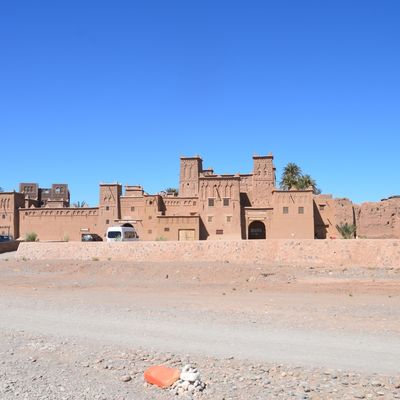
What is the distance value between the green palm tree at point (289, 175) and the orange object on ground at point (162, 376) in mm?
55910

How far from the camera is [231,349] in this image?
1162 cm

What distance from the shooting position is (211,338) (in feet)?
42.2

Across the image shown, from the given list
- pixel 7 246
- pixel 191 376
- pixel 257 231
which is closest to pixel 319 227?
pixel 257 231

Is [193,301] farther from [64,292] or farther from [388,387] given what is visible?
[388,387]

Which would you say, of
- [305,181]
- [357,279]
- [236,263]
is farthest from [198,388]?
[305,181]

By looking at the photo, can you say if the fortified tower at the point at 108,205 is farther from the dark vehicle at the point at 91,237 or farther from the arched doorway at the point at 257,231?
the arched doorway at the point at 257,231

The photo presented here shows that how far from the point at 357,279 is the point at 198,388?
19.8 meters

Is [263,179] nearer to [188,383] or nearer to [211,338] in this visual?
[211,338]

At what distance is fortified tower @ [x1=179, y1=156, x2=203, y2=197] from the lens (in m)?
58.0

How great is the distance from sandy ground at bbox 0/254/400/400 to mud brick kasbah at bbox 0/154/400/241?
64.5 feet

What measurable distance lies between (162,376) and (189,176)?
4935cm

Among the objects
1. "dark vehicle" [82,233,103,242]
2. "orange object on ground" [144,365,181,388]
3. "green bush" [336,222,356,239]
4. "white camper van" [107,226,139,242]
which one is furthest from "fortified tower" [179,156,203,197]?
"orange object on ground" [144,365,181,388]

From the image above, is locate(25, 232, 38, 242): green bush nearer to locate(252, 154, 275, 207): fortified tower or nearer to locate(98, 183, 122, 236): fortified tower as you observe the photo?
locate(98, 183, 122, 236): fortified tower

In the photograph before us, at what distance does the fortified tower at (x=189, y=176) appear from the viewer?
190 feet
